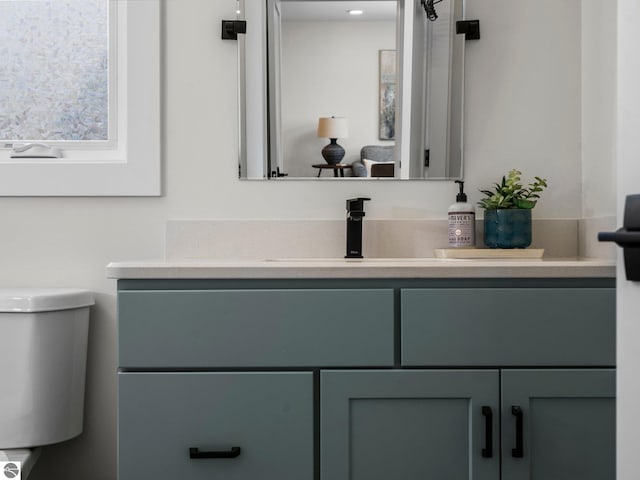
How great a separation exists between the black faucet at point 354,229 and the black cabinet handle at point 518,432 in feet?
2.14

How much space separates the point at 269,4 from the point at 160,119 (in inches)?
19.4

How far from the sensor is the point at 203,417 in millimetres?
1599

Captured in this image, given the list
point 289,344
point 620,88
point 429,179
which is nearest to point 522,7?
point 429,179

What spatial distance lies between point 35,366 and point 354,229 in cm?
97

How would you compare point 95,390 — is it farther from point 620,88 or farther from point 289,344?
point 620,88

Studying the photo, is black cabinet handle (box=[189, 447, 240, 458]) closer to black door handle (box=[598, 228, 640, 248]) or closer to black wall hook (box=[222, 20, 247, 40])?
black door handle (box=[598, 228, 640, 248])

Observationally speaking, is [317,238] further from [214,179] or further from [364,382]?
[364,382]

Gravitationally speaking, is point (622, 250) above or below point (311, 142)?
below

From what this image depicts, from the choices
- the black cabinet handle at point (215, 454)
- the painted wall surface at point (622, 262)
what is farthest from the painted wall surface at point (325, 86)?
the painted wall surface at point (622, 262)

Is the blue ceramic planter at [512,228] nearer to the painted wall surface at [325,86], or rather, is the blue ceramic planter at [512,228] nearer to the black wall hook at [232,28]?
the painted wall surface at [325,86]

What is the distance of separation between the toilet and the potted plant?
1248 mm

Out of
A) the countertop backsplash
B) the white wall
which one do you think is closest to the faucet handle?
the countertop backsplash

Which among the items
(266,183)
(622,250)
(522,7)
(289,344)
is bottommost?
(289,344)

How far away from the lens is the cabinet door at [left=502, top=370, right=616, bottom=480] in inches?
63.1
